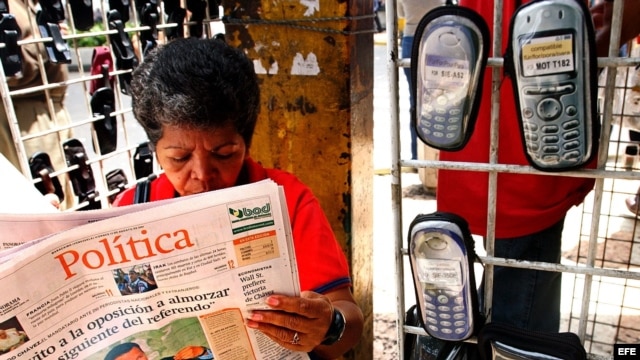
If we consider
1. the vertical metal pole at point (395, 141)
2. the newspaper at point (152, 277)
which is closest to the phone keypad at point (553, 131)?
the vertical metal pole at point (395, 141)

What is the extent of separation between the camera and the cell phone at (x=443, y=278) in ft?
3.16

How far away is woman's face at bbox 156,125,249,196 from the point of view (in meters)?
1.03

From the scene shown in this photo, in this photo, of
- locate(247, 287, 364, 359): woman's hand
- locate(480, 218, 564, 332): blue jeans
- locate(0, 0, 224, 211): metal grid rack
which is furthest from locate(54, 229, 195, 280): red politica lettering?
locate(0, 0, 224, 211): metal grid rack

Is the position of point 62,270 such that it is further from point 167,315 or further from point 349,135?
point 349,135

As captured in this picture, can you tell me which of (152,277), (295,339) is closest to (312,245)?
(295,339)

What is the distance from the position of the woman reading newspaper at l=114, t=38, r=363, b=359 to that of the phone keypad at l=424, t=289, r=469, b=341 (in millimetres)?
146

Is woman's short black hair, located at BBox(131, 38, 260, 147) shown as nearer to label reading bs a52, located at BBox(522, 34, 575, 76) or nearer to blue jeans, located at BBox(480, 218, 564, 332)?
label reading bs a52, located at BBox(522, 34, 575, 76)

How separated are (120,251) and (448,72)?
59 cm

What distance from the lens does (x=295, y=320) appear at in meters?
0.88

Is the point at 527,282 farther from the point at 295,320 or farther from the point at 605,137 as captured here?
the point at 295,320

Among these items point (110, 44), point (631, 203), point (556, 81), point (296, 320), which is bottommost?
point (631, 203)

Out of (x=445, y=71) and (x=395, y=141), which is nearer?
(x=445, y=71)

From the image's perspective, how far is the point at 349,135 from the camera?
5.01 feet

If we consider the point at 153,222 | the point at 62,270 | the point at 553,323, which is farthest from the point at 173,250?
the point at 553,323
